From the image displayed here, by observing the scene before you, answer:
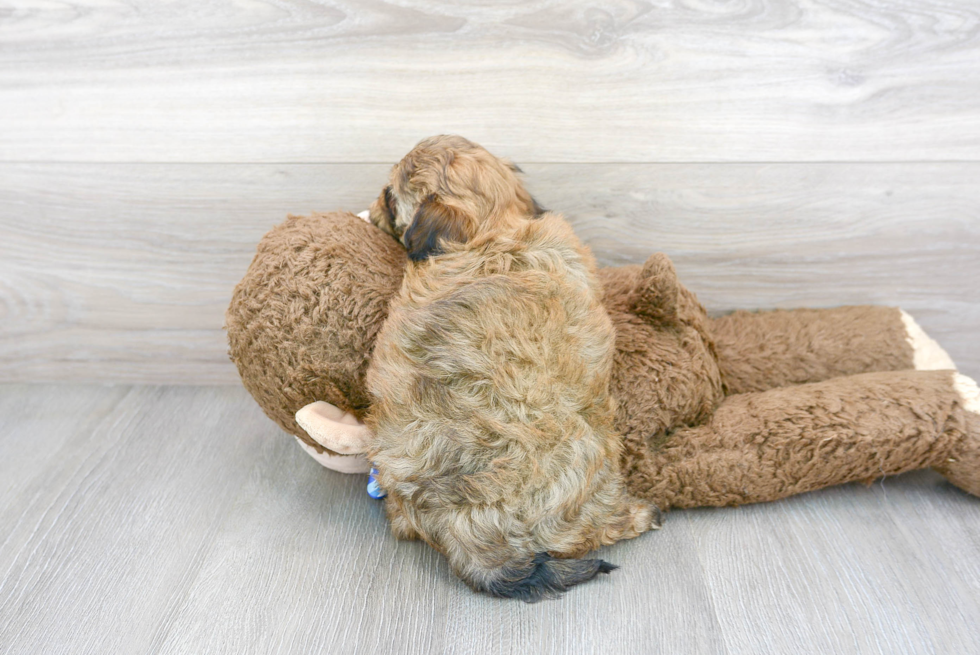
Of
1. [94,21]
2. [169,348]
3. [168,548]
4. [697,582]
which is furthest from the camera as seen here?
[169,348]

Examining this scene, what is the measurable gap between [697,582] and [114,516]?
1.01 meters

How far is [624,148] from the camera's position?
129 centimetres

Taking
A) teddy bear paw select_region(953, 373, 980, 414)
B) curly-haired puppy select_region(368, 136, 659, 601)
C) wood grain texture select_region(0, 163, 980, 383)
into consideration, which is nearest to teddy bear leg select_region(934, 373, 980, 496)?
teddy bear paw select_region(953, 373, 980, 414)

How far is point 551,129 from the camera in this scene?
128 cm

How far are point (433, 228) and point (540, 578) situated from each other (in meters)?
0.53

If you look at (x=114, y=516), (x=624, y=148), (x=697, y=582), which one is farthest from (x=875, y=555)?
(x=114, y=516)

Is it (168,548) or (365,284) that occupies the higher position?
(365,284)

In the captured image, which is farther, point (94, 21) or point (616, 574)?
point (94, 21)

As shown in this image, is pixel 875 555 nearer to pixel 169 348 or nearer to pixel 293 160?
pixel 293 160

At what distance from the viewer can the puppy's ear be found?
0.94 meters

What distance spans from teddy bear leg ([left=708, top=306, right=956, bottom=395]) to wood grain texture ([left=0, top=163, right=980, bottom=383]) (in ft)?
0.41

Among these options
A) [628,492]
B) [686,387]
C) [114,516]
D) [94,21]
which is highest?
[94,21]

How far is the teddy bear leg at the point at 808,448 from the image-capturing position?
1080 mm

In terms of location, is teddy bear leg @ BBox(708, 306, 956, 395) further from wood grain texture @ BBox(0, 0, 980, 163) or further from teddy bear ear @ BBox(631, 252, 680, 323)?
wood grain texture @ BBox(0, 0, 980, 163)
